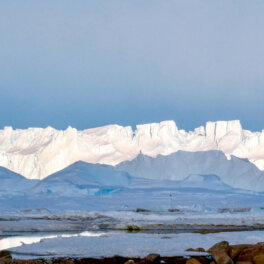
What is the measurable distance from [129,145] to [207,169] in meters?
41.3

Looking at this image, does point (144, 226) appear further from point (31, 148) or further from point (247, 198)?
point (31, 148)

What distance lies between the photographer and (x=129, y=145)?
410 ft

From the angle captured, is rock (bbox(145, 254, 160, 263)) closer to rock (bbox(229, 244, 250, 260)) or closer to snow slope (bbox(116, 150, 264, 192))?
rock (bbox(229, 244, 250, 260))

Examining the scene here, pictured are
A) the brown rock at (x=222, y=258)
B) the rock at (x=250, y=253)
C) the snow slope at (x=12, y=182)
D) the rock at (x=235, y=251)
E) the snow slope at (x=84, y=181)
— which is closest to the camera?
the brown rock at (x=222, y=258)

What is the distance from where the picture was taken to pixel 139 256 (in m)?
11.7

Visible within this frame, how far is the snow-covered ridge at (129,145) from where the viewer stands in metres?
120

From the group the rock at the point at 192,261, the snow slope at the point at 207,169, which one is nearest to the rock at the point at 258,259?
the rock at the point at 192,261

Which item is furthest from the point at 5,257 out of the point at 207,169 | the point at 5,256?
the point at 207,169

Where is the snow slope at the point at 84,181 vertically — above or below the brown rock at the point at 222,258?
above

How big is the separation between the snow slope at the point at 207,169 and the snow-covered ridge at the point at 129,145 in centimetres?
2986

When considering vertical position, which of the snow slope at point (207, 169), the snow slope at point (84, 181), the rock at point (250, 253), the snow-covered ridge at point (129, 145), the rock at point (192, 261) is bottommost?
the rock at point (192, 261)

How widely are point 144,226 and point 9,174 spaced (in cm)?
6203

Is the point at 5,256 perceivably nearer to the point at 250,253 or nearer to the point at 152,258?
the point at 152,258

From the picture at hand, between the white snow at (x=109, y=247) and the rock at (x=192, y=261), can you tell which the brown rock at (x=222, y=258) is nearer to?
the rock at (x=192, y=261)
